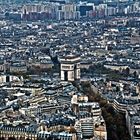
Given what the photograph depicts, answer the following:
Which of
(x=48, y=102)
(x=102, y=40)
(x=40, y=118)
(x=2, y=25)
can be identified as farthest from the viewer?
(x=2, y=25)

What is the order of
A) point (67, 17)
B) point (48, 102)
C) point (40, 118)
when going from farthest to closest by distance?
point (67, 17) → point (48, 102) → point (40, 118)

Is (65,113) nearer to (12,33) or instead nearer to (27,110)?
(27,110)

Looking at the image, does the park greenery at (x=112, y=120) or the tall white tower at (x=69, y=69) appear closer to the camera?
the park greenery at (x=112, y=120)

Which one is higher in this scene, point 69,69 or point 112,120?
point 69,69

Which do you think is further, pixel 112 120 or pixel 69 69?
pixel 69 69

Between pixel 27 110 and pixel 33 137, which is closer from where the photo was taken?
pixel 33 137

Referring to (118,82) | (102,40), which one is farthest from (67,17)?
(118,82)

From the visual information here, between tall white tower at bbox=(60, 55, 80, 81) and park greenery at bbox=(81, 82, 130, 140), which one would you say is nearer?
park greenery at bbox=(81, 82, 130, 140)

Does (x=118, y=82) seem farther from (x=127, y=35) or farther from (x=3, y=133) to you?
(x=127, y=35)
